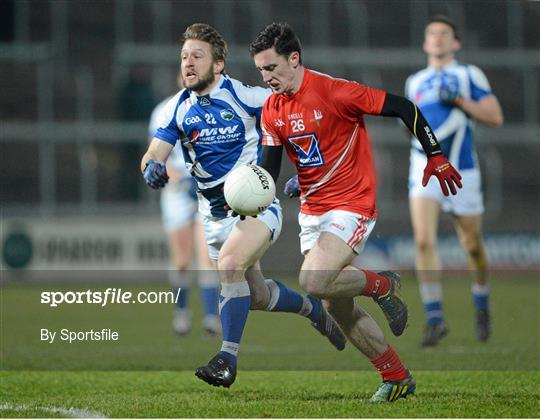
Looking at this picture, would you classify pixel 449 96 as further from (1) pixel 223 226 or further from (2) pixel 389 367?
(2) pixel 389 367

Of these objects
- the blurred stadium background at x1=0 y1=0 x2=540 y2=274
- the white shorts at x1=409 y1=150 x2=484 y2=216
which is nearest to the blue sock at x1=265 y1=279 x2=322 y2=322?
the white shorts at x1=409 y1=150 x2=484 y2=216

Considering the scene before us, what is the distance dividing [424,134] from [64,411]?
96.6 inches

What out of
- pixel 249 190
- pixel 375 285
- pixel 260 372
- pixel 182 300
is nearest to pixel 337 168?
pixel 249 190

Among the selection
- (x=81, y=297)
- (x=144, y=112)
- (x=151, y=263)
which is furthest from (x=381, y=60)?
(x=81, y=297)

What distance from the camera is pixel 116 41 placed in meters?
20.0

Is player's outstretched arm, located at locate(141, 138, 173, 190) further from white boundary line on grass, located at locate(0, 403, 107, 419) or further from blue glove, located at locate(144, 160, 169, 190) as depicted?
white boundary line on grass, located at locate(0, 403, 107, 419)

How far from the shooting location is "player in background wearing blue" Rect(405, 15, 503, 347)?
9.87 meters

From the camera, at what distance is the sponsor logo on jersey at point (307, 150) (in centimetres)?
638

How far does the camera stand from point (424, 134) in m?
6.22

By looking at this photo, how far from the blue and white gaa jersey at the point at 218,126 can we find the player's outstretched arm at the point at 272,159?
565 millimetres

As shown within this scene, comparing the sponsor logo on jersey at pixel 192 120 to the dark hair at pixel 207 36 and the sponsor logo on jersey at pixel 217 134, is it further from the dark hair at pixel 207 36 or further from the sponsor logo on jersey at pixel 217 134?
the dark hair at pixel 207 36

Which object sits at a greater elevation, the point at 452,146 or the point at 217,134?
the point at 217,134

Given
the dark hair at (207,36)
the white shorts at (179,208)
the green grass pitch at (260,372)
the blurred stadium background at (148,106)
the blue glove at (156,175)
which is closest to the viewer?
the green grass pitch at (260,372)

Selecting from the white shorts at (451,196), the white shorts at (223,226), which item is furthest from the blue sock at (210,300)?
the white shorts at (223,226)
